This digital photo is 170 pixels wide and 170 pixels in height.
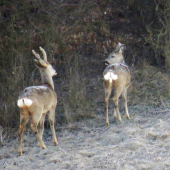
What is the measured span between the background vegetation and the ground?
61 centimetres

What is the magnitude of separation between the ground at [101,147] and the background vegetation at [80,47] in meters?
0.61

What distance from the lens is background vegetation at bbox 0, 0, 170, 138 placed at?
7.08 meters

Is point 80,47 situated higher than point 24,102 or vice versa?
point 80,47

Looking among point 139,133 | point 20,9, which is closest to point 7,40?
point 20,9

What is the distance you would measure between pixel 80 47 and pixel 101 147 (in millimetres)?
4713

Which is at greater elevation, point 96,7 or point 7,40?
point 96,7

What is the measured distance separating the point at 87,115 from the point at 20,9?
8.80ft

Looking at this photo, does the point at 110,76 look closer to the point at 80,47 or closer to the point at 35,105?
the point at 35,105

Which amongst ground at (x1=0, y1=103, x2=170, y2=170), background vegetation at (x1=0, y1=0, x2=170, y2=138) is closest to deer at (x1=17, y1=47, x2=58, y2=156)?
ground at (x1=0, y1=103, x2=170, y2=170)

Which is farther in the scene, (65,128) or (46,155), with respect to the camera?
(65,128)

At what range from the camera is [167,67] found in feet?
33.0

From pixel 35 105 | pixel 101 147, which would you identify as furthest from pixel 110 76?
pixel 35 105

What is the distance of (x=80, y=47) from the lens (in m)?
9.69

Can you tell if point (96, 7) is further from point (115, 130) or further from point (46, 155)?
point (46, 155)
